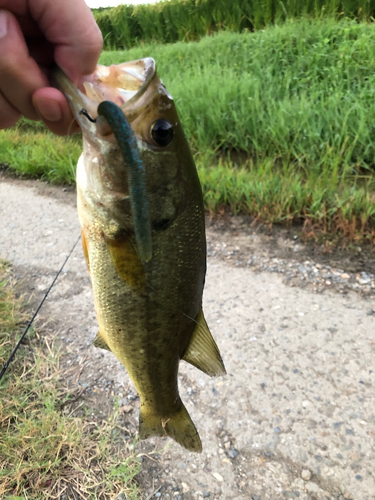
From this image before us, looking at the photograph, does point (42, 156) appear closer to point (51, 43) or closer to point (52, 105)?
point (51, 43)

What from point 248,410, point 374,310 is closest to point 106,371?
point 248,410

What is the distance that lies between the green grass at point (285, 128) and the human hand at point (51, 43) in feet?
7.62

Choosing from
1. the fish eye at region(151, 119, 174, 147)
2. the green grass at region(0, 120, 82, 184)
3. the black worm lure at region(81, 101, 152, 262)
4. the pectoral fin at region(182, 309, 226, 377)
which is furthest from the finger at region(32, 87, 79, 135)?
the green grass at region(0, 120, 82, 184)

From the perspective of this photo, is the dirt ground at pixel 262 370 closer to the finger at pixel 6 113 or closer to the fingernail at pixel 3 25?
the finger at pixel 6 113

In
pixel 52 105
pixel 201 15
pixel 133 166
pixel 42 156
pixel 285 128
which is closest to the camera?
pixel 133 166

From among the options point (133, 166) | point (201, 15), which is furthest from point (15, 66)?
point (201, 15)

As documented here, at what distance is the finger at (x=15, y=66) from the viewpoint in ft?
3.37

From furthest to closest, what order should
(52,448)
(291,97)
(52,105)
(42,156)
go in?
1. (42,156)
2. (291,97)
3. (52,448)
4. (52,105)

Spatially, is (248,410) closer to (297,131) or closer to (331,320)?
(331,320)

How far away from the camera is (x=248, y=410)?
2006 millimetres

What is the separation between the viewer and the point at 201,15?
A: 9.44m

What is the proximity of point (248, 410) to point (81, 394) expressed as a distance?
0.93 m

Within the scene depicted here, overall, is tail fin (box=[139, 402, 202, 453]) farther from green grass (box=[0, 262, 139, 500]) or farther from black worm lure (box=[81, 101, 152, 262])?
black worm lure (box=[81, 101, 152, 262])

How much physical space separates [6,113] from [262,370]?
1843 mm
